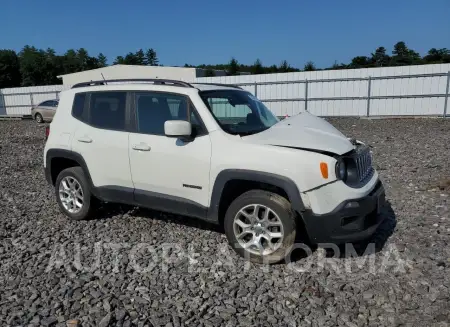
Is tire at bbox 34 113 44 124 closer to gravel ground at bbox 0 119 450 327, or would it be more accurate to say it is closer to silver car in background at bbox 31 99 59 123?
silver car in background at bbox 31 99 59 123

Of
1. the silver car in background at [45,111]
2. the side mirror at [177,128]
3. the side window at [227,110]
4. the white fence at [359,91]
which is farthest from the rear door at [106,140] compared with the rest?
the silver car in background at [45,111]

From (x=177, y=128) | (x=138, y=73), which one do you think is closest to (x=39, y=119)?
(x=138, y=73)

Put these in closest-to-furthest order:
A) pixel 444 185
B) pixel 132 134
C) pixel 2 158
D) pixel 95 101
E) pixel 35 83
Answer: pixel 132 134 → pixel 95 101 → pixel 444 185 → pixel 2 158 → pixel 35 83

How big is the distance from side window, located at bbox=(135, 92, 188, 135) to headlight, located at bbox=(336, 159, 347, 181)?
1.71 metres

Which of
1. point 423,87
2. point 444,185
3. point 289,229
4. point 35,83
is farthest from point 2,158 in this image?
point 35,83

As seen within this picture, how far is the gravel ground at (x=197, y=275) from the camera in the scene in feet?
10.3

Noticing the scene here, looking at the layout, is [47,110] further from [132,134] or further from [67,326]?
[67,326]

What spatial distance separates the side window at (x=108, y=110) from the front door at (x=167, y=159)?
0.24m

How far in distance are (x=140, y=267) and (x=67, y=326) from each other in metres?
1.04

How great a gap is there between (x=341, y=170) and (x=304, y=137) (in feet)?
1.64

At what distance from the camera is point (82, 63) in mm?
78312

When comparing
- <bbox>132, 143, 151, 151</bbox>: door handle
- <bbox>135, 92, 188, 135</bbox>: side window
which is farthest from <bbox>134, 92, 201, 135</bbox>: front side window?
<bbox>132, 143, 151, 151</bbox>: door handle

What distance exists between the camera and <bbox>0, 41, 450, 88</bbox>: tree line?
171 ft

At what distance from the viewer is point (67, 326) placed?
3.00 meters
